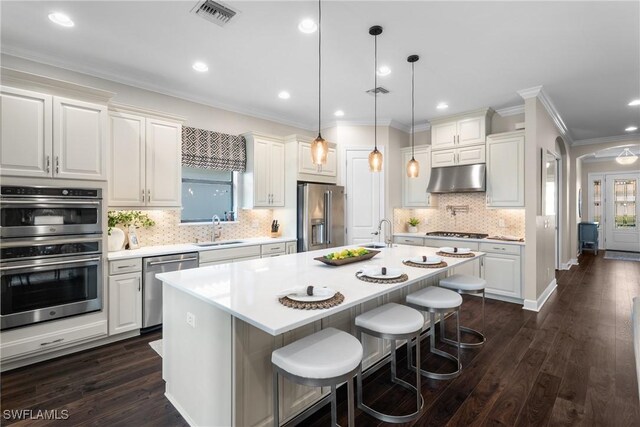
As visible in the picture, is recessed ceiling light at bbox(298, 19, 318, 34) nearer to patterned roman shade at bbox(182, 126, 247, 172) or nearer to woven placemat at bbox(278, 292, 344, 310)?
patterned roman shade at bbox(182, 126, 247, 172)

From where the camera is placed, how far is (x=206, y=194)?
15.0 ft

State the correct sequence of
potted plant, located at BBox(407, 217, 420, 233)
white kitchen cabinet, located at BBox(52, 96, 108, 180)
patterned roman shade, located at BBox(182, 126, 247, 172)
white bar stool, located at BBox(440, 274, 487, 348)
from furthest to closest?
potted plant, located at BBox(407, 217, 420, 233), patterned roman shade, located at BBox(182, 126, 247, 172), white bar stool, located at BBox(440, 274, 487, 348), white kitchen cabinet, located at BBox(52, 96, 108, 180)

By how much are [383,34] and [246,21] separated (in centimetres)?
121

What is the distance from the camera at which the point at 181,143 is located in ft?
13.1

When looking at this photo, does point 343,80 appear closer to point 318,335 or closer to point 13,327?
point 318,335

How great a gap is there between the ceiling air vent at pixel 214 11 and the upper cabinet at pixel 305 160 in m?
2.36

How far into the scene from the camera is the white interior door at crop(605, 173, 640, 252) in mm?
8773

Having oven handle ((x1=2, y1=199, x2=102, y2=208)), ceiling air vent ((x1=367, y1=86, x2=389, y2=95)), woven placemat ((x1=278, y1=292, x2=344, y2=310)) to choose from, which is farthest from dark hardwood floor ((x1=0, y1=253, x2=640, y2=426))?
ceiling air vent ((x1=367, y1=86, x2=389, y2=95))

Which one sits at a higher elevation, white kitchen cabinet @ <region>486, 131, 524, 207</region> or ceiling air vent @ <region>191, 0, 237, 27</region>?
ceiling air vent @ <region>191, 0, 237, 27</region>

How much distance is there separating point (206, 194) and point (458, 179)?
4.01 m

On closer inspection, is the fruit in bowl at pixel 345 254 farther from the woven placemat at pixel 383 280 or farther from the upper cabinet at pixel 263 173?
the upper cabinet at pixel 263 173

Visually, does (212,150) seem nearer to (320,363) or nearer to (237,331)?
(237,331)

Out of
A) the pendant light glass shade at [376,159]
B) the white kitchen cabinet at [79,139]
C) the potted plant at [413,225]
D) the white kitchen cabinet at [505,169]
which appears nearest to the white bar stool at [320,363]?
the pendant light glass shade at [376,159]

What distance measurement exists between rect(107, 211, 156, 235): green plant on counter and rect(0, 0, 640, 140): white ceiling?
157cm
